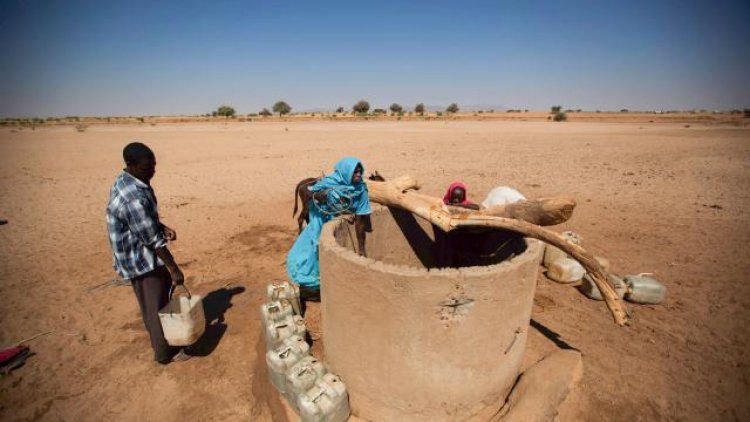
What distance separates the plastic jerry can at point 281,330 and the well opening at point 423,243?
0.94 meters

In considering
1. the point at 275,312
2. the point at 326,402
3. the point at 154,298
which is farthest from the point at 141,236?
the point at 326,402

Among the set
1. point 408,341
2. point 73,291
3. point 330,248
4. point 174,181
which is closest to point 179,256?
point 73,291

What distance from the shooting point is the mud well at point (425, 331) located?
234 centimetres

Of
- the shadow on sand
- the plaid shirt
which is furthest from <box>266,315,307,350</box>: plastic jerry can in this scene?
the shadow on sand

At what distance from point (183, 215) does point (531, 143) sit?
17.3 meters

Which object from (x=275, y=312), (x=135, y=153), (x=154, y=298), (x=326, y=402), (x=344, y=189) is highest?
(x=135, y=153)

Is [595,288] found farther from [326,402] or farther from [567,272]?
[326,402]

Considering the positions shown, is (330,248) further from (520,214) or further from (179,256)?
(179,256)

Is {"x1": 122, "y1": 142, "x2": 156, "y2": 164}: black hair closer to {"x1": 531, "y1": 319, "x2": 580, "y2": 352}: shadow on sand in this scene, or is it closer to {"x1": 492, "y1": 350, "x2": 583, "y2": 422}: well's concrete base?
{"x1": 492, "y1": 350, "x2": 583, "y2": 422}: well's concrete base

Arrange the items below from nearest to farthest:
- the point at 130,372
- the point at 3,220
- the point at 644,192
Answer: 1. the point at 130,372
2. the point at 3,220
3. the point at 644,192

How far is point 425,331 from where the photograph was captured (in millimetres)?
2389

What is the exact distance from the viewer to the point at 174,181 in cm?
1125

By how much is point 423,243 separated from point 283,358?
85.4 inches

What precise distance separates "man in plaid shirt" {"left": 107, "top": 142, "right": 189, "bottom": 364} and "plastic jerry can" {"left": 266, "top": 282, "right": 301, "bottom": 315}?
3.33ft
